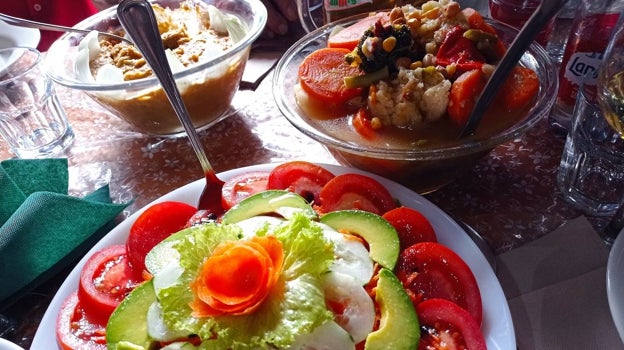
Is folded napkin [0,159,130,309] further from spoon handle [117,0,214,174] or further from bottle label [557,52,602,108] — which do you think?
bottle label [557,52,602,108]

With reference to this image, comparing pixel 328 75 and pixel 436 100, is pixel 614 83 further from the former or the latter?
pixel 328 75

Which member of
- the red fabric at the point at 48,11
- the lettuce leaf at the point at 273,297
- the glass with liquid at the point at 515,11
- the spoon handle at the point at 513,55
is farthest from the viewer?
the red fabric at the point at 48,11

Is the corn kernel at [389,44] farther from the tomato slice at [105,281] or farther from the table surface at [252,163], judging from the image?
the tomato slice at [105,281]

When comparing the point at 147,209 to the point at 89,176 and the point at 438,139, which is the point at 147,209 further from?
the point at 438,139

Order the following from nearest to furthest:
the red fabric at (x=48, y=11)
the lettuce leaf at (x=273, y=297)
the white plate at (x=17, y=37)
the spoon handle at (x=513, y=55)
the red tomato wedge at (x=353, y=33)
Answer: the lettuce leaf at (x=273, y=297) < the spoon handle at (x=513, y=55) < the red tomato wedge at (x=353, y=33) < the white plate at (x=17, y=37) < the red fabric at (x=48, y=11)

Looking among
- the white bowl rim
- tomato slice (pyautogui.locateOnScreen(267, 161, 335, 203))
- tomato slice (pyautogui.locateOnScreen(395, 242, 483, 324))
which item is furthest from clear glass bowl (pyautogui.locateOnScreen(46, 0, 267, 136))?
tomato slice (pyautogui.locateOnScreen(395, 242, 483, 324))

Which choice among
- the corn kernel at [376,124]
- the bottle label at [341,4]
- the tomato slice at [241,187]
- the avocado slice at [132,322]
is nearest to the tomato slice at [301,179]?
the tomato slice at [241,187]
